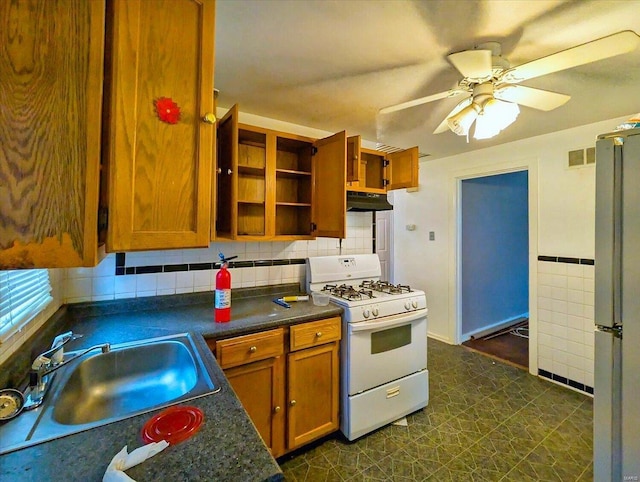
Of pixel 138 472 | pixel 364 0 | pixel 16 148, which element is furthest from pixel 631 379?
pixel 16 148

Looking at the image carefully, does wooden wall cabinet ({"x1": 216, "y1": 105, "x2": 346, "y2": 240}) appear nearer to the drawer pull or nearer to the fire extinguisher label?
the fire extinguisher label

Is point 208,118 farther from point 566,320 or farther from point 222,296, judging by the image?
point 566,320

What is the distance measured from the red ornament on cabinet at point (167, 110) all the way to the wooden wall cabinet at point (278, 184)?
914 millimetres

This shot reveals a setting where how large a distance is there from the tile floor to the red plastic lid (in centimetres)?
124

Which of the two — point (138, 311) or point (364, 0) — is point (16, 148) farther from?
point (138, 311)

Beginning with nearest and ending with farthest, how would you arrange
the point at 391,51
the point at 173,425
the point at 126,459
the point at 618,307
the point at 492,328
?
the point at 126,459, the point at 173,425, the point at 618,307, the point at 391,51, the point at 492,328

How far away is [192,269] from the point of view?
85.5 inches

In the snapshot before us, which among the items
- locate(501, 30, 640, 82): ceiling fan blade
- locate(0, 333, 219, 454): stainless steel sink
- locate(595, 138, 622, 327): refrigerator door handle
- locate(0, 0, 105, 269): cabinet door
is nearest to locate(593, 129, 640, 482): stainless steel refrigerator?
locate(595, 138, 622, 327): refrigerator door handle

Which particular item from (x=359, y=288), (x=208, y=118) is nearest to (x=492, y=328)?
(x=359, y=288)

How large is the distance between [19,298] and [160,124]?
35.8 inches

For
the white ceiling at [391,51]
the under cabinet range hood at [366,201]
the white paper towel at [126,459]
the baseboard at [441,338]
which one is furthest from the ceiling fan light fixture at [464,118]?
the baseboard at [441,338]

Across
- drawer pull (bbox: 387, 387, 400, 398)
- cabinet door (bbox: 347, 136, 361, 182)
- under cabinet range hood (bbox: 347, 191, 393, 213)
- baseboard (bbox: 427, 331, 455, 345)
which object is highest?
cabinet door (bbox: 347, 136, 361, 182)

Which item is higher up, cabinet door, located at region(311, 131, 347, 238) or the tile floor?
cabinet door, located at region(311, 131, 347, 238)

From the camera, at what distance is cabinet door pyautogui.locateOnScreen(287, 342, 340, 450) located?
1.84 m
